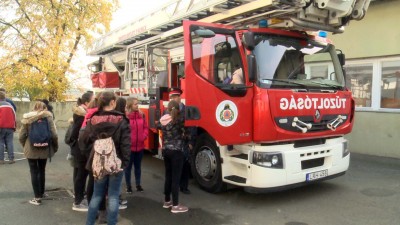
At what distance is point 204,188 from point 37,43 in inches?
462

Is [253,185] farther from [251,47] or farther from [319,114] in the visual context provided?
[251,47]

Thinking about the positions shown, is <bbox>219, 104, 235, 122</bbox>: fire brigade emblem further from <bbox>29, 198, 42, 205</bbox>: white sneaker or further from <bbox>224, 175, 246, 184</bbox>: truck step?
<bbox>29, 198, 42, 205</bbox>: white sneaker

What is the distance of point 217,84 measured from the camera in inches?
233

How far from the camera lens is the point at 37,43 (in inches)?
607

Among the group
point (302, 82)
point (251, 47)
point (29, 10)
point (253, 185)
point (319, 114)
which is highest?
point (29, 10)

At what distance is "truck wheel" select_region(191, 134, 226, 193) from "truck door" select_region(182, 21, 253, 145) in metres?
0.50

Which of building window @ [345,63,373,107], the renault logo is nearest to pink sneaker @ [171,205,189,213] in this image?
the renault logo

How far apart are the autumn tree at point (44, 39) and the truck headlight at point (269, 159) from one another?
11.4m

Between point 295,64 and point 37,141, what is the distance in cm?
417

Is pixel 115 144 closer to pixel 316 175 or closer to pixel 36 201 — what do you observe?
pixel 36 201

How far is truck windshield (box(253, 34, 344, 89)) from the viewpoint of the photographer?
226 inches

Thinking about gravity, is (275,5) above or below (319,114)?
above

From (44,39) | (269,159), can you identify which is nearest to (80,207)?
(269,159)

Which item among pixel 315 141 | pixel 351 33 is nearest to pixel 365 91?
pixel 351 33
